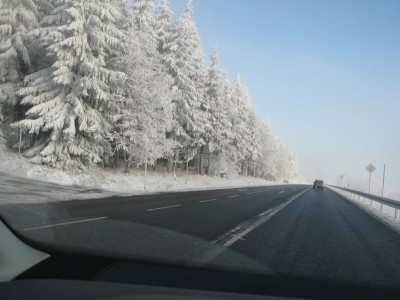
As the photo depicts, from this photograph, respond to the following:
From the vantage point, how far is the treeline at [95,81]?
26.8 meters

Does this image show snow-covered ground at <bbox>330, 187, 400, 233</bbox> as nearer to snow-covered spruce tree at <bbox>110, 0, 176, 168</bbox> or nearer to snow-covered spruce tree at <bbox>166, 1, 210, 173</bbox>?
snow-covered spruce tree at <bbox>110, 0, 176, 168</bbox>

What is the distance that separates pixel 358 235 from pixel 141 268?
812 cm

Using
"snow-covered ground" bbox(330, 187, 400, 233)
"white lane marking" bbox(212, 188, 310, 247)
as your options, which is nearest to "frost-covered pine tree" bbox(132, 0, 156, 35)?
"snow-covered ground" bbox(330, 187, 400, 233)

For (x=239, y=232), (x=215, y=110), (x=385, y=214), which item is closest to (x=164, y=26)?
(x=215, y=110)

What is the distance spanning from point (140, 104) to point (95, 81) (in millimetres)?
6116

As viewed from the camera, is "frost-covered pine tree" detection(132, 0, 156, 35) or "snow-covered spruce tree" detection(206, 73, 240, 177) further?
"snow-covered spruce tree" detection(206, 73, 240, 177)

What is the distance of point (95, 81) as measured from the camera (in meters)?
27.4

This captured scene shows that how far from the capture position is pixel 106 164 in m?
35.7

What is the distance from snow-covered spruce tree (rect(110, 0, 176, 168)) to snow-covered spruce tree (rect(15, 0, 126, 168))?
10.1 feet

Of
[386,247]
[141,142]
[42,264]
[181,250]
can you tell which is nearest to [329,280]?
[181,250]

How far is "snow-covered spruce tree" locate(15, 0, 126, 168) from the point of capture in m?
26.4

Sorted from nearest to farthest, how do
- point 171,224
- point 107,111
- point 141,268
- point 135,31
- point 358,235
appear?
1. point 141,268
2. point 171,224
3. point 358,235
4. point 107,111
5. point 135,31

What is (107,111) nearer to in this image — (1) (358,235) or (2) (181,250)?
(1) (358,235)

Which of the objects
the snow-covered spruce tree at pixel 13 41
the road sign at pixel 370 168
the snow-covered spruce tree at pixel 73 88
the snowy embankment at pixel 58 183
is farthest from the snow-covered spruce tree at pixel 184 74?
the road sign at pixel 370 168
